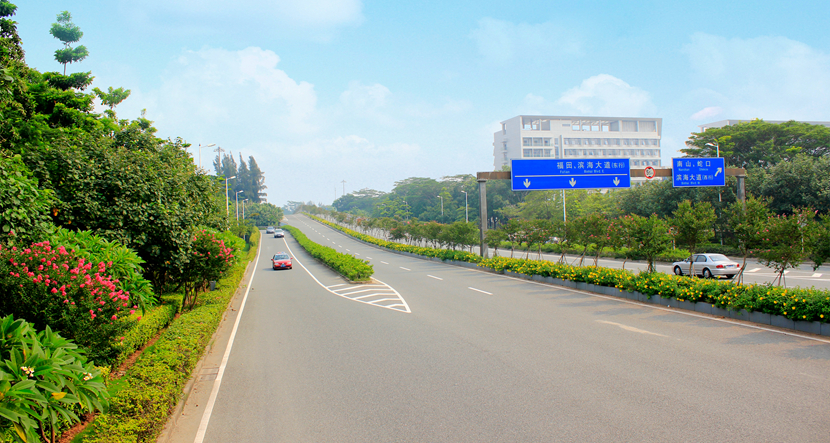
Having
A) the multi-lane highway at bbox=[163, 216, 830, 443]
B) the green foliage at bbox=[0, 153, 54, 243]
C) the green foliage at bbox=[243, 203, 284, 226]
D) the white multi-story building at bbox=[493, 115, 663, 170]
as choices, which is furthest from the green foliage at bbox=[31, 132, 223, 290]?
the green foliage at bbox=[243, 203, 284, 226]

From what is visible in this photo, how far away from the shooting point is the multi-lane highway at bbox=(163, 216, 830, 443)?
5.23 metres

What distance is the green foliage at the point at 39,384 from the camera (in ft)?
11.7

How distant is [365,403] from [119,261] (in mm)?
4982

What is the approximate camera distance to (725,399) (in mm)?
5820

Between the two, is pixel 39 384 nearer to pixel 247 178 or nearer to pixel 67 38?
pixel 67 38

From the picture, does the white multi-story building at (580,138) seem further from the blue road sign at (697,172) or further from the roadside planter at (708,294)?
the roadside planter at (708,294)

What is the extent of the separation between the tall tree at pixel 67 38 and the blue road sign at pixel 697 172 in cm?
3290

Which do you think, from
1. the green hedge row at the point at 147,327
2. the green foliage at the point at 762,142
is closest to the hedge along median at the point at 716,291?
the green hedge row at the point at 147,327

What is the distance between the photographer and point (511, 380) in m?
6.82

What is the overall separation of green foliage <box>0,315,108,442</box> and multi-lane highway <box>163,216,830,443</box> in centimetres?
153

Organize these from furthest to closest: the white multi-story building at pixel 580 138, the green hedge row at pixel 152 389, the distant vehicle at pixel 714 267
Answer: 1. the white multi-story building at pixel 580 138
2. the distant vehicle at pixel 714 267
3. the green hedge row at pixel 152 389

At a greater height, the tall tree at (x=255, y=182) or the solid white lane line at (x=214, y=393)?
the tall tree at (x=255, y=182)

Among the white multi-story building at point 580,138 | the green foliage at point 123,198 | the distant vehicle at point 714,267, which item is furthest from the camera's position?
the white multi-story building at point 580,138

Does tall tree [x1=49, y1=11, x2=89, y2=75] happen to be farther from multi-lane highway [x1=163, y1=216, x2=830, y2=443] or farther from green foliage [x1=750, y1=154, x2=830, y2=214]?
green foliage [x1=750, y1=154, x2=830, y2=214]
